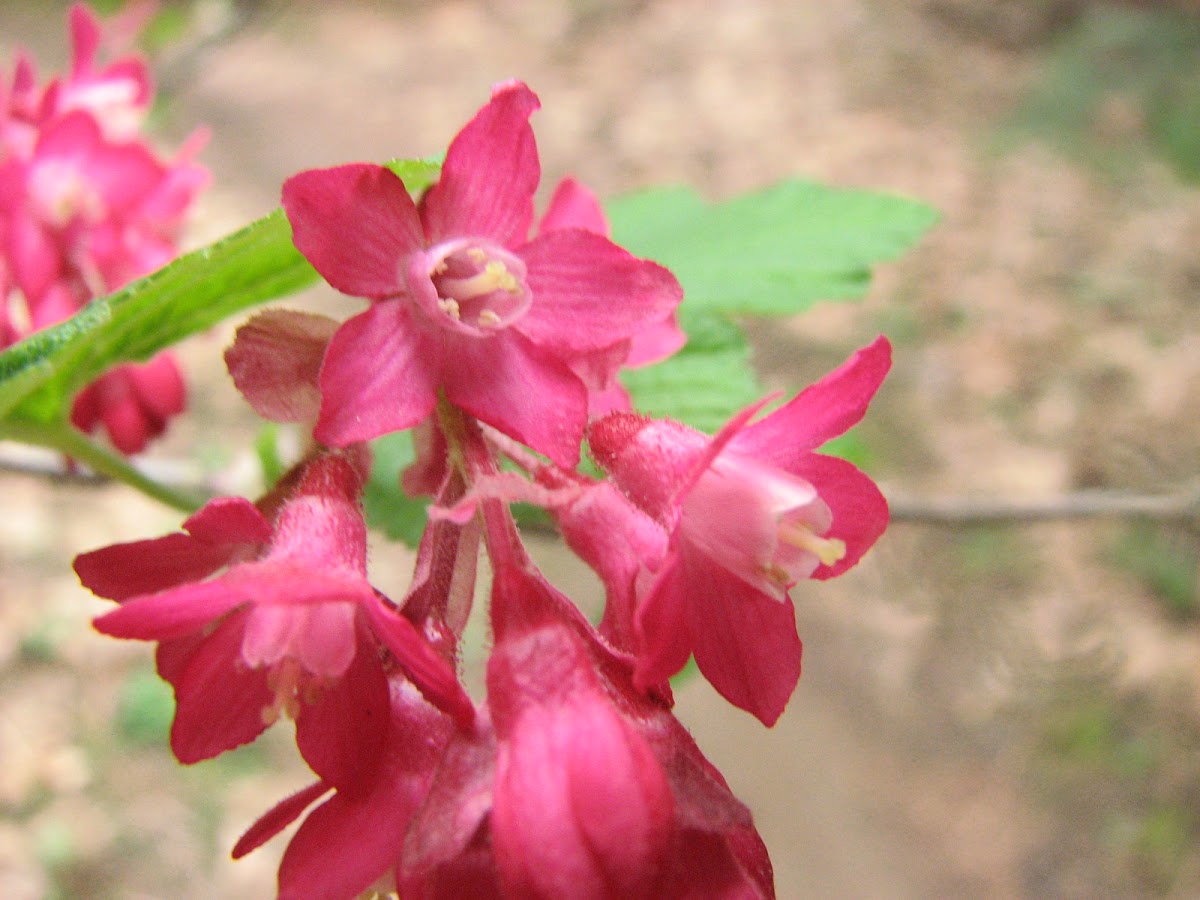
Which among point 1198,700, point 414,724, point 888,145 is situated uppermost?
point 414,724

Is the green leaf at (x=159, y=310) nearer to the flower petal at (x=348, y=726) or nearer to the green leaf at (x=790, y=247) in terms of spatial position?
the flower petal at (x=348, y=726)

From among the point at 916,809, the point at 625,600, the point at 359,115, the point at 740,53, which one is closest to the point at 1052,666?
the point at 916,809

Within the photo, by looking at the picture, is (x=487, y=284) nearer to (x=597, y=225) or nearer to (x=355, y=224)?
(x=355, y=224)

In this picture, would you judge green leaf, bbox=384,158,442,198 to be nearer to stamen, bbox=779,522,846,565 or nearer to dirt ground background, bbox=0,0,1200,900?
stamen, bbox=779,522,846,565

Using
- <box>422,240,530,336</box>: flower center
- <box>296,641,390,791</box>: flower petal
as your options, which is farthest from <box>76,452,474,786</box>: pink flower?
<box>422,240,530,336</box>: flower center

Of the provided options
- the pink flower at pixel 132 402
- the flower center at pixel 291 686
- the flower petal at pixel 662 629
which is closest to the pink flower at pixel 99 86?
the pink flower at pixel 132 402

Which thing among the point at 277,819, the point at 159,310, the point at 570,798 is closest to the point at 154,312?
the point at 159,310

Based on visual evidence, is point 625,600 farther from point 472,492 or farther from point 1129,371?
point 1129,371
